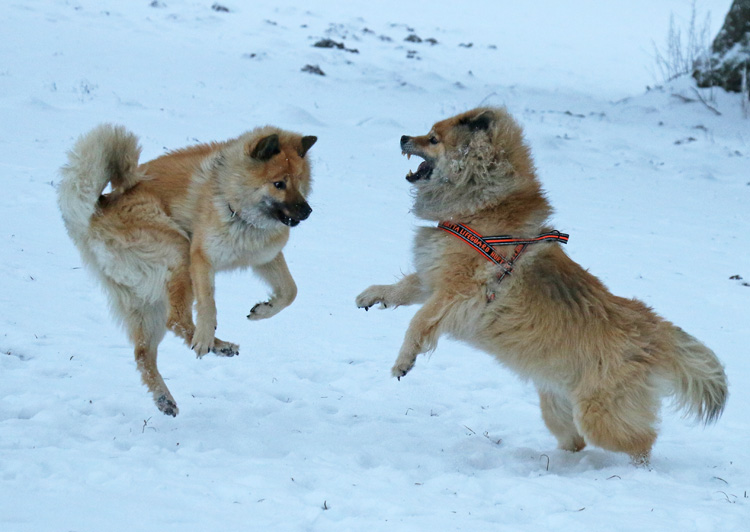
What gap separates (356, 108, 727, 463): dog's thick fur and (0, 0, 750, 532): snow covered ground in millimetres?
360

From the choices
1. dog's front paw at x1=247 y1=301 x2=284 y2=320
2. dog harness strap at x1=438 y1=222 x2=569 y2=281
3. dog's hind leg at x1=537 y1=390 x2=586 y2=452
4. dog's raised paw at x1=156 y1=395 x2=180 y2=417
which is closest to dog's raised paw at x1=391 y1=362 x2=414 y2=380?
dog harness strap at x1=438 y1=222 x2=569 y2=281

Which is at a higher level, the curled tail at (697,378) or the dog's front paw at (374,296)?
the curled tail at (697,378)

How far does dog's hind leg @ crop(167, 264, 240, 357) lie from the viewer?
4359mm

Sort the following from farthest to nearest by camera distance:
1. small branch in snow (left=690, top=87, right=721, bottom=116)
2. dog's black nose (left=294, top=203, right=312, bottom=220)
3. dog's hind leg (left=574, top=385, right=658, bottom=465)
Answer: small branch in snow (left=690, top=87, right=721, bottom=116)
dog's black nose (left=294, top=203, right=312, bottom=220)
dog's hind leg (left=574, top=385, right=658, bottom=465)

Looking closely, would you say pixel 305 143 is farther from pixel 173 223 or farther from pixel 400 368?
pixel 400 368

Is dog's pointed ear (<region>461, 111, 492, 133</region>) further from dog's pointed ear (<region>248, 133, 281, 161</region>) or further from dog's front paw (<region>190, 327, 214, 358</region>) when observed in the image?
dog's front paw (<region>190, 327, 214, 358</region>)

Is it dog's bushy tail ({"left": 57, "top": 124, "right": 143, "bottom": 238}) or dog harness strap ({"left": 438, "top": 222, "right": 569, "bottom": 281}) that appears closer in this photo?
dog harness strap ({"left": 438, "top": 222, "right": 569, "bottom": 281})

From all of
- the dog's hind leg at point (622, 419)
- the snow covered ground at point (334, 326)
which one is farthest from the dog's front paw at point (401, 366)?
the dog's hind leg at point (622, 419)

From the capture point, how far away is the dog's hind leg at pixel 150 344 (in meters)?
4.30

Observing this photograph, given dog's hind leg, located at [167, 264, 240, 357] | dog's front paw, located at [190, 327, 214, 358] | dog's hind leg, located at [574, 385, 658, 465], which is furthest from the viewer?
dog's hind leg, located at [167, 264, 240, 357]

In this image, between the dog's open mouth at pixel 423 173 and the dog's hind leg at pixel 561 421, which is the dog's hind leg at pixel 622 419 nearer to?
the dog's hind leg at pixel 561 421

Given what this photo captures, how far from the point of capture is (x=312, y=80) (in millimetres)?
15414

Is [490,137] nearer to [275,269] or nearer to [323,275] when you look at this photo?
[275,269]

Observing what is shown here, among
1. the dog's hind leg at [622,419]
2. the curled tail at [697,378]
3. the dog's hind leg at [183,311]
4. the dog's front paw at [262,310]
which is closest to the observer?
the dog's hind leg at [622,419]
